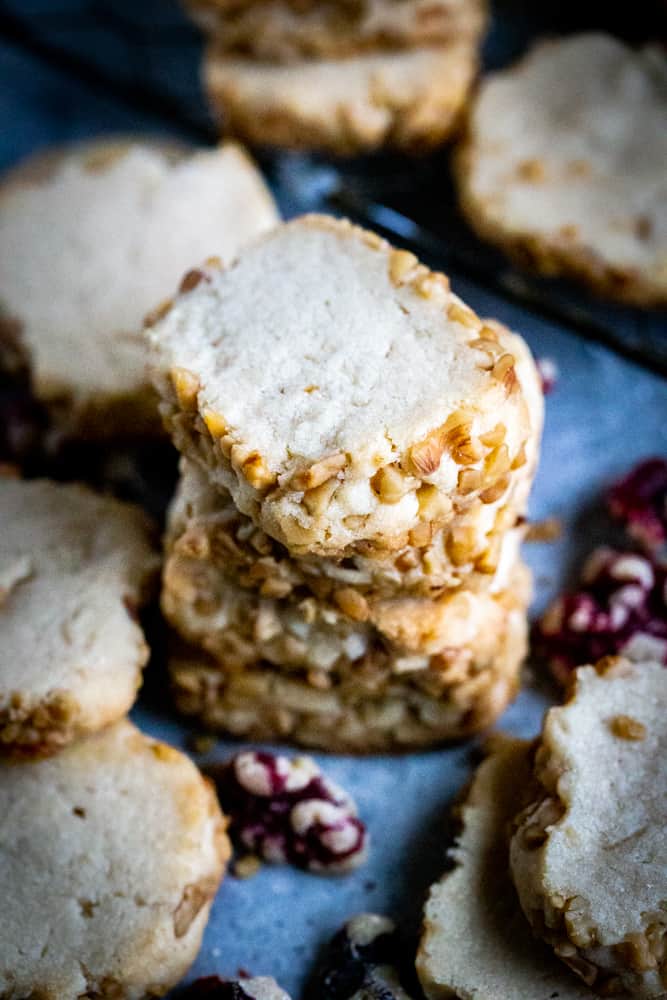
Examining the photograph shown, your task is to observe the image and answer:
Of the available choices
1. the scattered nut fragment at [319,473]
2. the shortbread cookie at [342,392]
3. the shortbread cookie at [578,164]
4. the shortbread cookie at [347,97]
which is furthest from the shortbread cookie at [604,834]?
the shortbread cookie at [347,97]

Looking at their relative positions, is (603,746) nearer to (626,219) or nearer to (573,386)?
(573,386)

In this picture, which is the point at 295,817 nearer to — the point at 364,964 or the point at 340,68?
the point at 364,964

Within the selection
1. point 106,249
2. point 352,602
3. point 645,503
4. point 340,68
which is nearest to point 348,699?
point 352,602

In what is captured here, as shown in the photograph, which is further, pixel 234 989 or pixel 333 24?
pixel 333 24

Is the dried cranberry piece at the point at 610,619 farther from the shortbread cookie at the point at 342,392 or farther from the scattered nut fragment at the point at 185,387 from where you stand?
the scattered nut fragment at the point at 185,387

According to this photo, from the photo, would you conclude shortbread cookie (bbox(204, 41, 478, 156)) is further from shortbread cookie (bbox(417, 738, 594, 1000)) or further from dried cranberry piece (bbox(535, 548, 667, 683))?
shortbread cookie (bbox(417, 738, 594, 1000))

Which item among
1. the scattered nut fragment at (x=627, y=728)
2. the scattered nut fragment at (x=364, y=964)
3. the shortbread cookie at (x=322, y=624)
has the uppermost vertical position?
the shortbread cookie at (x=322, y=624)
